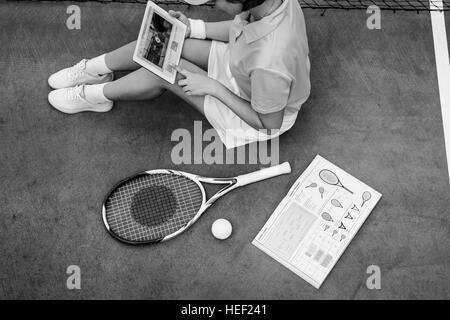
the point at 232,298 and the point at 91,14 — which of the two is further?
the point at 91,14

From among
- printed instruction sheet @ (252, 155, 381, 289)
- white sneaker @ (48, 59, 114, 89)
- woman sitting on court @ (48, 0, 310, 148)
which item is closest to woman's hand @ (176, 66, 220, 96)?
woman sitting on court @ (48, 0, 310, 148)

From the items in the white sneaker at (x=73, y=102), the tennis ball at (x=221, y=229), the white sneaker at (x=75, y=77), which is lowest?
the tennis ball at (x=221, y=229)

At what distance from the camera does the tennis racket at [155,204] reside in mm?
2164

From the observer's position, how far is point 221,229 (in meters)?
2.21

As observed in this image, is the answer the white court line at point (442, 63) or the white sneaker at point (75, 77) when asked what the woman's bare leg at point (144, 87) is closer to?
the white sneaker at point (75, 77)

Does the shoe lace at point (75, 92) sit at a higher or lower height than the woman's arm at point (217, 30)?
lower

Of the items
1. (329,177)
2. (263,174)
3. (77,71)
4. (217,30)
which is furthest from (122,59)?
(329,177)

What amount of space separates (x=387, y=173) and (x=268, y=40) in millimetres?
1132

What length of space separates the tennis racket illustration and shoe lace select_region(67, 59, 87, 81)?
129 centimetres

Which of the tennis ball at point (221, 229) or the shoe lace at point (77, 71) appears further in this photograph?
the shoe lace at point (77, 71)

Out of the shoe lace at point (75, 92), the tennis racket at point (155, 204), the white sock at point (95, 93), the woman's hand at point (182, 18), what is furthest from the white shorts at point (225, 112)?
the shoe lace at point (75, 92)

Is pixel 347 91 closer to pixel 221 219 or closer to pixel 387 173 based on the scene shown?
pixel 387 173

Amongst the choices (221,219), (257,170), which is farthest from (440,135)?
(221,219)

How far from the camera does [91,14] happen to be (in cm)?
261
